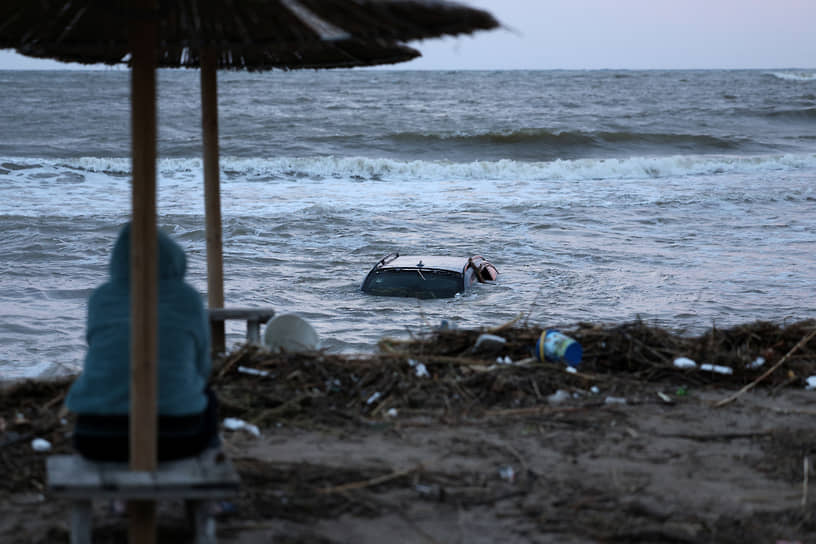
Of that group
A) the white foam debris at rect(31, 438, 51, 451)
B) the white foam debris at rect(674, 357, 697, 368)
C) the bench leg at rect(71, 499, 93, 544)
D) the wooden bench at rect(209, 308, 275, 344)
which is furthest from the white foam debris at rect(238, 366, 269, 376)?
the white foam debris at rect(674, 357, 697, 368)

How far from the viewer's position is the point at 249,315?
5.36 meters

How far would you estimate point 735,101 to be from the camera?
5953cm

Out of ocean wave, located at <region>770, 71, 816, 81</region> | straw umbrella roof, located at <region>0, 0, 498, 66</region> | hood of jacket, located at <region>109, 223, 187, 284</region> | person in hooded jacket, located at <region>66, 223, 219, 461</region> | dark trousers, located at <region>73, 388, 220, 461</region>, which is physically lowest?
dark trousers, located at <region>73, 388, 220, 461</region>

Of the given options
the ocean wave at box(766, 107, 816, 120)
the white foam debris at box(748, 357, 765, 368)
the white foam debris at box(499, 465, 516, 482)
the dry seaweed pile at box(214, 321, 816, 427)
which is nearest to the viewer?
the white foam debris at box(499, 465, 516, 482)

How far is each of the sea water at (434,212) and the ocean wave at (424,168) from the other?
0.35ft

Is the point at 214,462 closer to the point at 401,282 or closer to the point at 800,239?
the point at 401,282

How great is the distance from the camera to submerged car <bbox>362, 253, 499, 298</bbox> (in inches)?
492

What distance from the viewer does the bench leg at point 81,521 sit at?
2.98 m

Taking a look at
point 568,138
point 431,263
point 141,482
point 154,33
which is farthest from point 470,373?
point 568,138

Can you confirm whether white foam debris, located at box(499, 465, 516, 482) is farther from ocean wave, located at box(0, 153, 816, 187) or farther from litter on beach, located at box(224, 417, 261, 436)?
ocean wave, located at box(0, 153, 816, 187)

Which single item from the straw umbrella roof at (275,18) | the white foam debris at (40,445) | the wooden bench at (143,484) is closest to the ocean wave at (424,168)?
the white foam debris at (40,445)

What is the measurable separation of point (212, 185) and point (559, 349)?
93.5 inches

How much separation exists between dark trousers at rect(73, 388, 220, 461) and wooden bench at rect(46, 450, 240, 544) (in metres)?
0.03

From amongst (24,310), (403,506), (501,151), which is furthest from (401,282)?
(501,151)
